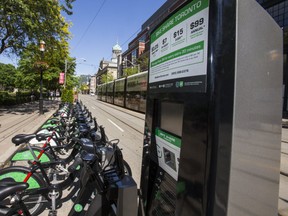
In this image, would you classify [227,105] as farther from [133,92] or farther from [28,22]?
[133,92]

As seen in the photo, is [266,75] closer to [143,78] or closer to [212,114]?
[212,114]

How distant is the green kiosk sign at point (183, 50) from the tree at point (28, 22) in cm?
1262

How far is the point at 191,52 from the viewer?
5.25 ft

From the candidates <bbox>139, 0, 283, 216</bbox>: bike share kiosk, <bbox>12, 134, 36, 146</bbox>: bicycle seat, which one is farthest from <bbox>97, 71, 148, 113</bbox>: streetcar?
<bbox>139, 0, 283, 216</bbox>: bike share kiosk

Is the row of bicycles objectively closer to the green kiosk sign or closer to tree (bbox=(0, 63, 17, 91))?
the green kiosk sign

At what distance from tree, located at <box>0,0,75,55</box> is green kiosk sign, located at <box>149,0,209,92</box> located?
1262 centimetres

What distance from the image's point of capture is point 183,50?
5.53 feet

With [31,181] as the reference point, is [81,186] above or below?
above

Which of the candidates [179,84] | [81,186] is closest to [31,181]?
[81,186]

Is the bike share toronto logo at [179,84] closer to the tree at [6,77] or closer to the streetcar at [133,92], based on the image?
the streetcar at [133,92]

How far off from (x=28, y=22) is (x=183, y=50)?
532 inches

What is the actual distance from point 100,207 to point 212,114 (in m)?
1.38

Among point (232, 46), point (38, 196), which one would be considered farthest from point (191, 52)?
point (38, 196)

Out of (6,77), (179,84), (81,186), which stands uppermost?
(6,77)
